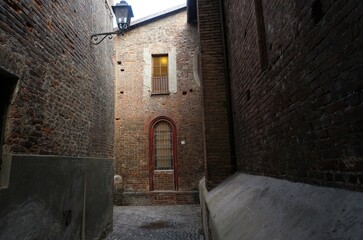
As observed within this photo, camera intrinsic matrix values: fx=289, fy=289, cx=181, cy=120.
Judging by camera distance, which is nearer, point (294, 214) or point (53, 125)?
point (294, 214)

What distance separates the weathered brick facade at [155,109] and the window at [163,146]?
0.34 m

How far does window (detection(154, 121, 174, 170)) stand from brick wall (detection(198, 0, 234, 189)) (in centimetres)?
683

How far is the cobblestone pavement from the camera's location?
7.41m

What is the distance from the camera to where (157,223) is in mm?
8914

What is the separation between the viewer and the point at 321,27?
1.94 meters

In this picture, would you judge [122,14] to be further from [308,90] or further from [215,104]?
[308,90]

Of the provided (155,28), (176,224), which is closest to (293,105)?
(176,224)

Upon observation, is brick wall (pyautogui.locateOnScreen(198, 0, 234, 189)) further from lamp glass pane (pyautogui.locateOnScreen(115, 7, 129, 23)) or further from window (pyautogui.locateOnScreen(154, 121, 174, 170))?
Answer: window (pyautogui.locateOnScreen(154, 121, 174, 170))

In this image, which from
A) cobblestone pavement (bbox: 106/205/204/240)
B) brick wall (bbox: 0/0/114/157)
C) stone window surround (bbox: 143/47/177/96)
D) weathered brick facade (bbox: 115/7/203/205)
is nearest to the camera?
brick wall (bbox: 0/0/114/157)

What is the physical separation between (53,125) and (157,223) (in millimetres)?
5454

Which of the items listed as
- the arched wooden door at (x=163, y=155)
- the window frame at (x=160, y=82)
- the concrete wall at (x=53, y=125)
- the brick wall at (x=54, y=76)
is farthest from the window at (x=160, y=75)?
the concrete wall at (x=53, y=125)

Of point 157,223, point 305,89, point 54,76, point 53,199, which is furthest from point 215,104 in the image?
point 157,223

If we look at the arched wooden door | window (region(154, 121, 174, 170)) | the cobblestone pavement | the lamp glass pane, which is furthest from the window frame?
the lamp glass pane

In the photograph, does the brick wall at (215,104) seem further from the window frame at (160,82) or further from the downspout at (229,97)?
the window frame at (160,82)
